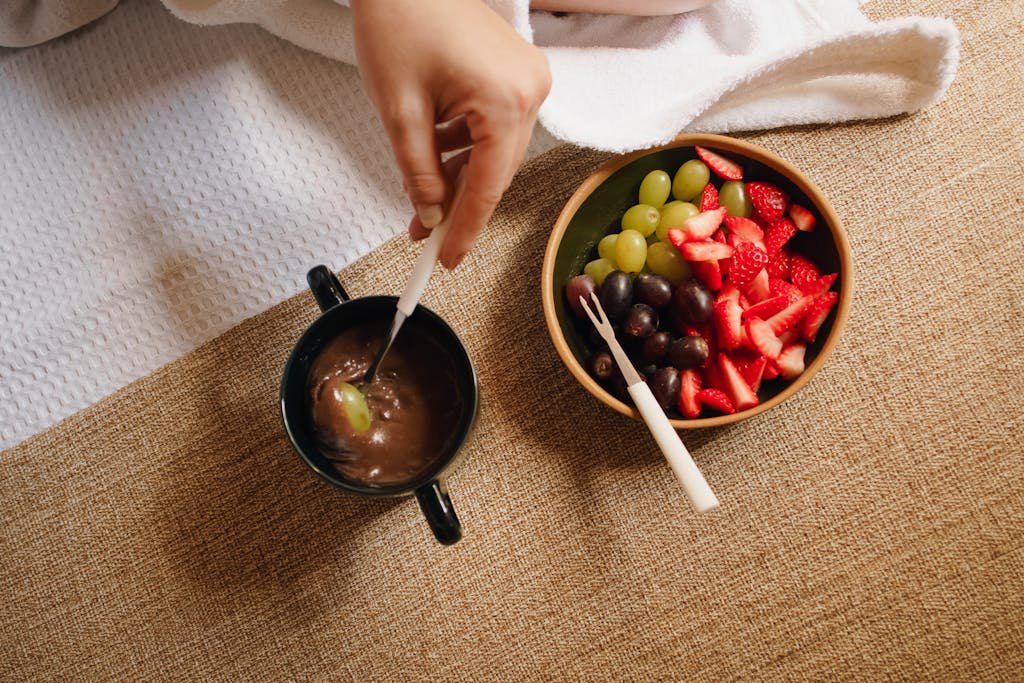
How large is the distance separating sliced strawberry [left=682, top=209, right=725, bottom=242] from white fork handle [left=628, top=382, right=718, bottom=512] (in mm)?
140

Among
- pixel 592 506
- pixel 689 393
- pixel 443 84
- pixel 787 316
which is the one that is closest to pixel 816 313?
pixel 787 316

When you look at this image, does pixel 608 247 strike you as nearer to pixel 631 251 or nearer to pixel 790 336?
pixel 631 251

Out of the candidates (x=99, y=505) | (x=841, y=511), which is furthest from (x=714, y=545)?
(x=99, y=505)

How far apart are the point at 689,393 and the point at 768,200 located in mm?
190

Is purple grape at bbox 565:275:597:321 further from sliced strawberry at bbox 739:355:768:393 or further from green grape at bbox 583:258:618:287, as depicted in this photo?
sliced strawberry at bbox 739:355:768:393

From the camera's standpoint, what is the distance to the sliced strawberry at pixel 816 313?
62 cm

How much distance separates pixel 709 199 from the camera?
0.66 m

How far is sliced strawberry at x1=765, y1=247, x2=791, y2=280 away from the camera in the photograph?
2.14 feet

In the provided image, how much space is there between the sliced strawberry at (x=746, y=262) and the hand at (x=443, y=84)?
24 centimetres

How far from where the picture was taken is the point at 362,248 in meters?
0.72

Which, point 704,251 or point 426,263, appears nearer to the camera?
point 426,263

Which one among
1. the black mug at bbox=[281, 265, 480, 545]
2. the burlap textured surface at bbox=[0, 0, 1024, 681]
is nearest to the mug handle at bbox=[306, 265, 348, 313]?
the black mug at bbox=[281, 265, 480, 545]

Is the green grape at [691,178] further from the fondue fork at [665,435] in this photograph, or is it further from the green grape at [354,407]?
the green grape at [354,407]

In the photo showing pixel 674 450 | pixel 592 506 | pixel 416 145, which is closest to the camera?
pixel 416 145
